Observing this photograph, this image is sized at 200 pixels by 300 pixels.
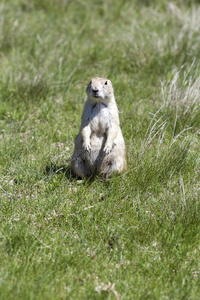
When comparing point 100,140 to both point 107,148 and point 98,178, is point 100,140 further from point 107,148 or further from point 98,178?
point 98,178

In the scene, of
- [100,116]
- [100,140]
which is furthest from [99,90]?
[100,140]

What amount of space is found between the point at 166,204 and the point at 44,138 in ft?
6.64

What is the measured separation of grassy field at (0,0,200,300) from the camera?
3.34m

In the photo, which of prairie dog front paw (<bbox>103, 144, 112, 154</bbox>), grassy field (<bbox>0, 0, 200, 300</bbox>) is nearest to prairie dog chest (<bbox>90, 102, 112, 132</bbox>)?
prairie dog front paw (<bbox>103, 144, 112, 154</bbox>)

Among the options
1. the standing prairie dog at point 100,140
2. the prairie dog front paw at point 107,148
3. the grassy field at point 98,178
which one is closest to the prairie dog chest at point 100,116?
the standing prairie dog at point 100,140

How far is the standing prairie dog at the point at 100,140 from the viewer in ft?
14.7

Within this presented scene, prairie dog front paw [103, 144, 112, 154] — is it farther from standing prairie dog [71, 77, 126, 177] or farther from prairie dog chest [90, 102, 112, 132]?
prairie dog chest [90, 102, 112, 132]

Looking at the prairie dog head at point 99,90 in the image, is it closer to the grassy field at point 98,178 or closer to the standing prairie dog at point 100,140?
the standing prairie dog at point 100,140

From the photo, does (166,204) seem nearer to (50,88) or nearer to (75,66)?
(50,88)

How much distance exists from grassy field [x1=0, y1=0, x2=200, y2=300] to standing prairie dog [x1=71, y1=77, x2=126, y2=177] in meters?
0.17

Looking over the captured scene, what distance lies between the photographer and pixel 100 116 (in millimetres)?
4508

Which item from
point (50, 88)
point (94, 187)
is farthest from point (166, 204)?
point (50, 88)

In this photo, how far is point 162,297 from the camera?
3.12 metres

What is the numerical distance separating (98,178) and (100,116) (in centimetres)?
65
